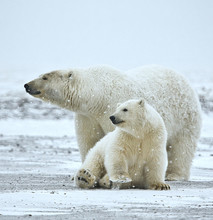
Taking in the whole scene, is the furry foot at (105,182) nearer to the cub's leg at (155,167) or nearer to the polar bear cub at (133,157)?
the polar bear cub at (133,157)

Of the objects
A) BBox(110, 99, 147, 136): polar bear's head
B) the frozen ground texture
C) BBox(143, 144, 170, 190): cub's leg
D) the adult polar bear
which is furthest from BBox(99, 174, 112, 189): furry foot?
the adult polar bear

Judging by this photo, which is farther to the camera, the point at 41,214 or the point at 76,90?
the point at 76,90

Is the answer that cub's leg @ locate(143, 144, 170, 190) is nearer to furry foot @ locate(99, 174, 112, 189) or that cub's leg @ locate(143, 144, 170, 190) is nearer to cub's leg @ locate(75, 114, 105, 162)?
furry foot @ locate(99, 174, 112, 189)

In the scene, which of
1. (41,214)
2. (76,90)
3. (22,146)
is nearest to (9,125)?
(22,146)

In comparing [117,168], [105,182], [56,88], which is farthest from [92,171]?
[56,88]

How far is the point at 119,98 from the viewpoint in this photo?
916 cm

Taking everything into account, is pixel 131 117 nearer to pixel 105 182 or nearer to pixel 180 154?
pixel 105 182

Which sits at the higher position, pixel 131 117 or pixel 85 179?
pixel 131 117

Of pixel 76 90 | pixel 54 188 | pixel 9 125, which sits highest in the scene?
pixel 76 90

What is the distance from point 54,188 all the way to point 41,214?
83.5 inches

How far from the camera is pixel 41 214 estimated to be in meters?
4.73

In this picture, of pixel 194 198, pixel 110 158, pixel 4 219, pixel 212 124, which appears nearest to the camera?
pixel 4 219

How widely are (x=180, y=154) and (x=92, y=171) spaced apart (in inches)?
109

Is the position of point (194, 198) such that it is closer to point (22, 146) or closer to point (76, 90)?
point (76, 90)
